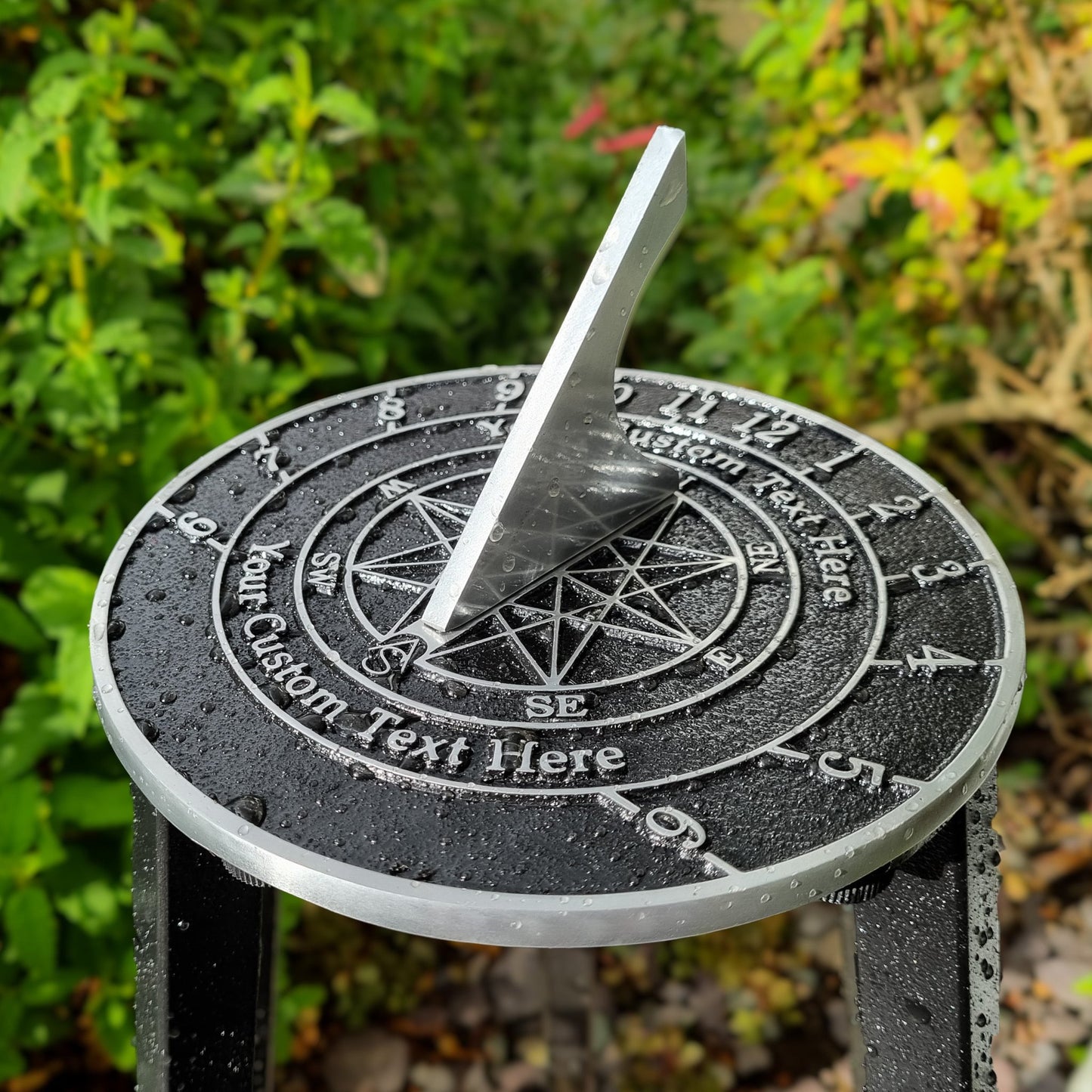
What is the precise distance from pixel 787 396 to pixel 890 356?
0.92 ft

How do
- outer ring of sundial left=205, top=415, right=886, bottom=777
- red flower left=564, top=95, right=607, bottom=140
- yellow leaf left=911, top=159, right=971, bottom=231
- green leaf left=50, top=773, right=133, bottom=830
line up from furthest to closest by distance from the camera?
red flower left=564, top=95, right=607, bottom=140 < yellow leaf left=911, top=159, right=971, bottom=231 < green leaf left=50, top=773, right=133, bottom=830 < outer ring of sundial left=205, top=415, right=886, bottom=777

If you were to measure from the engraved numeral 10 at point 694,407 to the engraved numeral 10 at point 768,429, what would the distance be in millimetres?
60

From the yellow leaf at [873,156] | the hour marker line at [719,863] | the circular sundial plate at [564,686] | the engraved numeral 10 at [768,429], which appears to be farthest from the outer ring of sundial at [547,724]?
the yellow leaf at [873,156]

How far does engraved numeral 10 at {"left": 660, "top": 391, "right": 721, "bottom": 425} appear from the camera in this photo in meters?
1.86

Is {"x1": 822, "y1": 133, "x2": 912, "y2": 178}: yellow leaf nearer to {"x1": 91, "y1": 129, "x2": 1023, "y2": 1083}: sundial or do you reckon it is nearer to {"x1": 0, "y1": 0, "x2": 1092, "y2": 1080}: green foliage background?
{"x1": 0, "y1": 0, "x2": 1092, "y2": 1080}: green foliage background

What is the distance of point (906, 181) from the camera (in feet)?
7.97

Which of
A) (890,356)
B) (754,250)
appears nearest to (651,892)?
(890,356)

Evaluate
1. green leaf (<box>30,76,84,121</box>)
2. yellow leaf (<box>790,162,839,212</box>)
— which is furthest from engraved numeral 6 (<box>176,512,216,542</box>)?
yellow leaf (<box>790,162,839,212</box>)

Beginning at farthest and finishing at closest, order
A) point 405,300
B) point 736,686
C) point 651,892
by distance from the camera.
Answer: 1. point 405,300
2. point 736,686
3. point 651,892

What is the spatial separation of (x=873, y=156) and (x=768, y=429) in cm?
98

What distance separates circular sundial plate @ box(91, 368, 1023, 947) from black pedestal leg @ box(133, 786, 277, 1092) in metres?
0.25

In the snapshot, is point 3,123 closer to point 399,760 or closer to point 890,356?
point 399,760

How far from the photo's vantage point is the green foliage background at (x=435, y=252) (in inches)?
83.7

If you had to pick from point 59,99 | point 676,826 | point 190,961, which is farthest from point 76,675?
point 676,826
